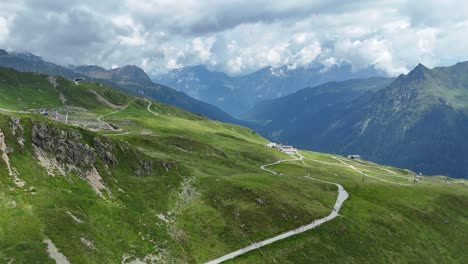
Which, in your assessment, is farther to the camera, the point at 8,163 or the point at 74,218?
the point at 8,163

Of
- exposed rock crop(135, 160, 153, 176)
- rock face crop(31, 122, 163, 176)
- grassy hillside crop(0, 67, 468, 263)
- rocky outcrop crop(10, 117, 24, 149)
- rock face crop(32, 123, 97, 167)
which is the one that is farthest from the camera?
exposed rock crop(135, 160, 153, 176)

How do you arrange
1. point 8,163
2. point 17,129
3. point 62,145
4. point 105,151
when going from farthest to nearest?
point 105,151
point 62,145
point 17,129
point 8,163

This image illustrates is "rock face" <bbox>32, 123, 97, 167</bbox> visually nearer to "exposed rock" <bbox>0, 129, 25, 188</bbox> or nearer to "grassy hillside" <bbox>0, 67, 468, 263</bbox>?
"grassy hillside" <bbox>0, 67, 468, 263</bbox>

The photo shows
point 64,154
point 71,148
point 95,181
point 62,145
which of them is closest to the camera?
point 95,181

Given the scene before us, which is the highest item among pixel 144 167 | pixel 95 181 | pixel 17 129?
Result: pixel 17 129

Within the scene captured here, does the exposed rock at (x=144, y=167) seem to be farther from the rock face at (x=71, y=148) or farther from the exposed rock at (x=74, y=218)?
the exposed rock at (x=74, y=218)

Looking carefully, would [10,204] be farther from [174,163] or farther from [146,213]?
[174,163]

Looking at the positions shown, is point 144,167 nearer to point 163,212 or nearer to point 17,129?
point 163,212

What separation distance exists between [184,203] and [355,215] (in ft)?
188

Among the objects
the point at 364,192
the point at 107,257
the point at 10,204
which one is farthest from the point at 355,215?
the point at 10,204

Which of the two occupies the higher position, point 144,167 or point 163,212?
point 144,167

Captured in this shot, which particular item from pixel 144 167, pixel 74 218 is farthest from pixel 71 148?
pixel 74 218

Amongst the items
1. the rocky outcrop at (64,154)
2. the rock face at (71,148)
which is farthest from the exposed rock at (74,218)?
the rock face at (71,148)

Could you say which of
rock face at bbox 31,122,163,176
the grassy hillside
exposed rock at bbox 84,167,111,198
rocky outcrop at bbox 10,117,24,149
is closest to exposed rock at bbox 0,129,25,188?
the grassy hillside
